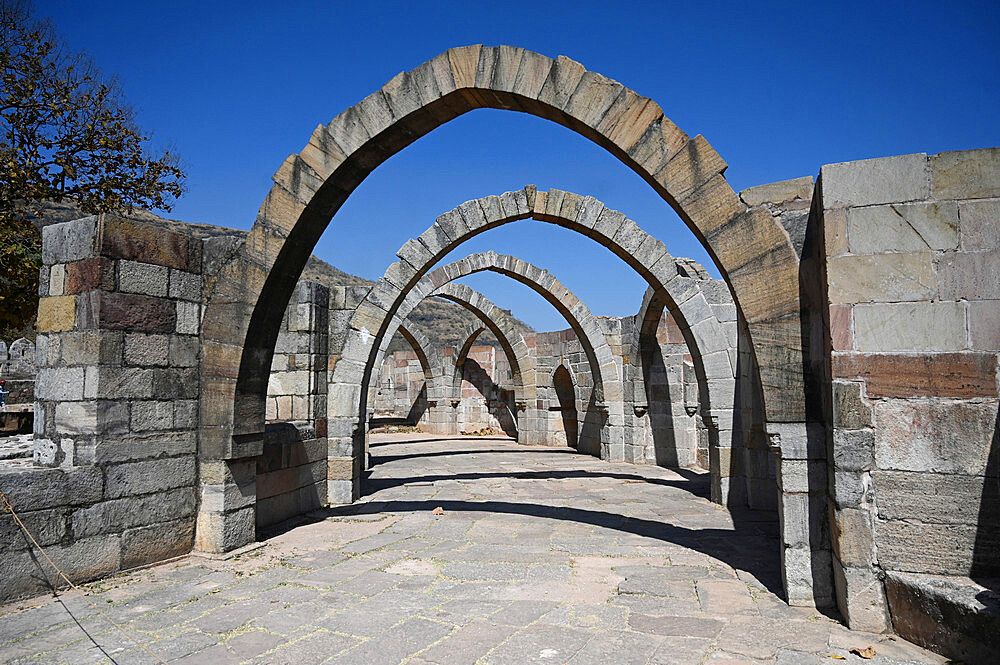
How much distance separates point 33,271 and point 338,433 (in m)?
4.80

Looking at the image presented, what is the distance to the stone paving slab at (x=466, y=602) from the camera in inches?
124

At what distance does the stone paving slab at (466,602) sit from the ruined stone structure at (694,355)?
0.39 metres

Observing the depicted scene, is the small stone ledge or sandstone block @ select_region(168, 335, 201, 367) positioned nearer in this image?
the small stone ledge

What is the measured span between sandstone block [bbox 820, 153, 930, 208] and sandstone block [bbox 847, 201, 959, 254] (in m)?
0.06

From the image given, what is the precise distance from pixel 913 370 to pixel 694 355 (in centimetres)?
475

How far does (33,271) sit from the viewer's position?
8.39m

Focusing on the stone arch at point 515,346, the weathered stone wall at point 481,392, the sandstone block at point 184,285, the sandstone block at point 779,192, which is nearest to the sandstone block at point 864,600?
the sandstone block at point 779,192

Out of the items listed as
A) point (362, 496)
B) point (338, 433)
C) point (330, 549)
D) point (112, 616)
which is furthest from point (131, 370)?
point (362, 496)

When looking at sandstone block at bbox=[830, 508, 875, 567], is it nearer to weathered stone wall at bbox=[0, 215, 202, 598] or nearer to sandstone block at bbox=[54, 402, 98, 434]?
weathered stone wall at bbox=[0, 215, 202, 598]

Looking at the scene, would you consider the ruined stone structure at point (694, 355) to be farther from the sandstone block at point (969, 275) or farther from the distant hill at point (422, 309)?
the distant hill at point (422, 309)

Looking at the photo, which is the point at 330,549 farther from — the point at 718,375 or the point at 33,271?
the point at 33,271

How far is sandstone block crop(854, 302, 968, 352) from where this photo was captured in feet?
10.9

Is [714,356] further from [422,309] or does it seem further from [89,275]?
Result: [422,309]

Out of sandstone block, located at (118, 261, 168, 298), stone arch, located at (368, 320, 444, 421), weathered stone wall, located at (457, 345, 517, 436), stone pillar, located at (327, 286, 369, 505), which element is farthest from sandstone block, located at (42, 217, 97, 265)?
weathered stone wall, located at (457, 345, 517, 436)
